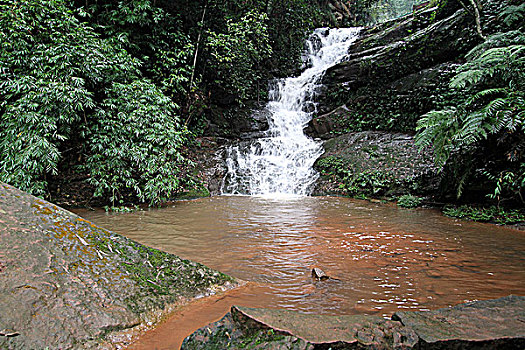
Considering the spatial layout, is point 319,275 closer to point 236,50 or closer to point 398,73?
point 236,50

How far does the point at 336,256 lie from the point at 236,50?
33.1ft

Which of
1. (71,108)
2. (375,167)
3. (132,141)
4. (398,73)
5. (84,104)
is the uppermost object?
(398,73)

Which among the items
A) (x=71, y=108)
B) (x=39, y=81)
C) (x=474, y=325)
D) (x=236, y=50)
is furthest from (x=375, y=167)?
(x=39, y=81)

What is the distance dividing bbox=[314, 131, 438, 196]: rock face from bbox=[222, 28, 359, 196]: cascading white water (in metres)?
0.77

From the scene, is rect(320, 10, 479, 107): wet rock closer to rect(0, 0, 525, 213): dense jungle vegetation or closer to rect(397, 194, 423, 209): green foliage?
rect(0, 0, 525, 213): dense jungle vegetation

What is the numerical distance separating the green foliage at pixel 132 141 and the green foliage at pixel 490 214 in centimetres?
644

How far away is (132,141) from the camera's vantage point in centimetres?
646

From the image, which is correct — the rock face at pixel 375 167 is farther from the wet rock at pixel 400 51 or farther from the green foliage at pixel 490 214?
the wet rock at pixel 400 51

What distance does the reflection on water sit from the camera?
2.17 m

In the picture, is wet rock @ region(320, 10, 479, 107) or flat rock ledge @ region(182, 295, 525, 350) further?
wet rock @ region(320, 10, 479, 107)

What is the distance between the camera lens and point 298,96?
14.6m

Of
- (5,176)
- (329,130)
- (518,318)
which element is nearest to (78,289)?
(518,318)

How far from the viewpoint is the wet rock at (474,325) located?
1.14 m

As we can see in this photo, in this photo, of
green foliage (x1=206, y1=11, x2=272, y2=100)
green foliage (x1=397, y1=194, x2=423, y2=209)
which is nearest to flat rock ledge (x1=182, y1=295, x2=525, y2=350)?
green foliage (x1=397, y1=194, x2=423, y2=209)
